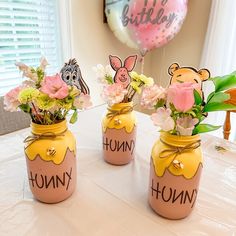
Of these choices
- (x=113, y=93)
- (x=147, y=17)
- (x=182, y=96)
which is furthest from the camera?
(x=147, y=17)

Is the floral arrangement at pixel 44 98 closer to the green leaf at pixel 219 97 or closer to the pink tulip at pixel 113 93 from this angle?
the pink tulip at pixel 113 93

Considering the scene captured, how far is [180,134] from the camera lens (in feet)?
1.62

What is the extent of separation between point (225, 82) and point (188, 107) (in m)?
0.10

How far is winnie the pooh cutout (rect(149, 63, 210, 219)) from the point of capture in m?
0.50

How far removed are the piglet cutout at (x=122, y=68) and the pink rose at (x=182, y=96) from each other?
0.77 ft

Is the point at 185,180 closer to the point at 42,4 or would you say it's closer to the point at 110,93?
the point at 110,93

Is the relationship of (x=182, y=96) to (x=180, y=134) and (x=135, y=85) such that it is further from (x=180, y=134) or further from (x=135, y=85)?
(x=135, y=85)

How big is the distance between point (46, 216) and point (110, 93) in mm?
361

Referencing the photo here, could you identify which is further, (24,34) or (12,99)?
(24,34)

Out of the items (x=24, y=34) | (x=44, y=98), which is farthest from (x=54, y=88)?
(x=24, y=34)

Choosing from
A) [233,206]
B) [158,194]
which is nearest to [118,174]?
[158,194]

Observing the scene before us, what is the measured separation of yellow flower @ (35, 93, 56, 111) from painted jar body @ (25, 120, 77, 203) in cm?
6

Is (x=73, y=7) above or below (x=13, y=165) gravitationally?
above

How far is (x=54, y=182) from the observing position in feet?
1.86
